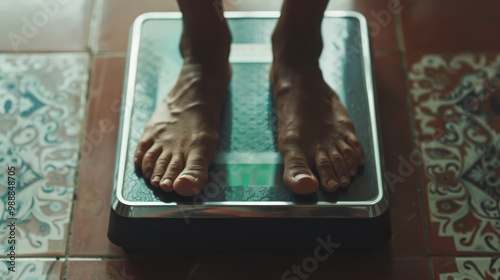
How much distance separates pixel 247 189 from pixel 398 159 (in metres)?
0.26

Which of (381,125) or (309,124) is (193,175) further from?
(381,125)

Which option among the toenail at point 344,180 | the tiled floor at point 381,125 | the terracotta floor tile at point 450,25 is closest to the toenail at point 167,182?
the tiled floor at point 381,125

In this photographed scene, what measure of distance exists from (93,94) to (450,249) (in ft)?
1.89

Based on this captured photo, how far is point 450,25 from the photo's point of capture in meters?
1.17

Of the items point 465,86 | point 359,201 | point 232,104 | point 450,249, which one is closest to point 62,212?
point 232,104

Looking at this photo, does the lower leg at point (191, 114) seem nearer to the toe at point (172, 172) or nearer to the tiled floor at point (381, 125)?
the toe at point (172, 172)

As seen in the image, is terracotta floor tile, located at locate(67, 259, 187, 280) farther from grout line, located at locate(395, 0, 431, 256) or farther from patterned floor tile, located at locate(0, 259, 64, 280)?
grout line, located at locate(395, 0, 431, 256)

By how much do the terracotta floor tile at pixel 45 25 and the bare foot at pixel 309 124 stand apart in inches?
14.9

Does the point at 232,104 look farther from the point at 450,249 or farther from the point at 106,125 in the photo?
the point at 450,249

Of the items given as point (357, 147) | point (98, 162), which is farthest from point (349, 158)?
point (98, 162)

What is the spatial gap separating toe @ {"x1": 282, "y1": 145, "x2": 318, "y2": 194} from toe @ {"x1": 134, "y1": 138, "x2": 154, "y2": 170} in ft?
0.59

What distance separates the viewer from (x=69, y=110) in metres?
1.06

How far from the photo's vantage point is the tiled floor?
921mm

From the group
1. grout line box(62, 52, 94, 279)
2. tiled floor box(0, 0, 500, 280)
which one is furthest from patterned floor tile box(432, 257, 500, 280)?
grout line box(62, 52, 94, 279)
